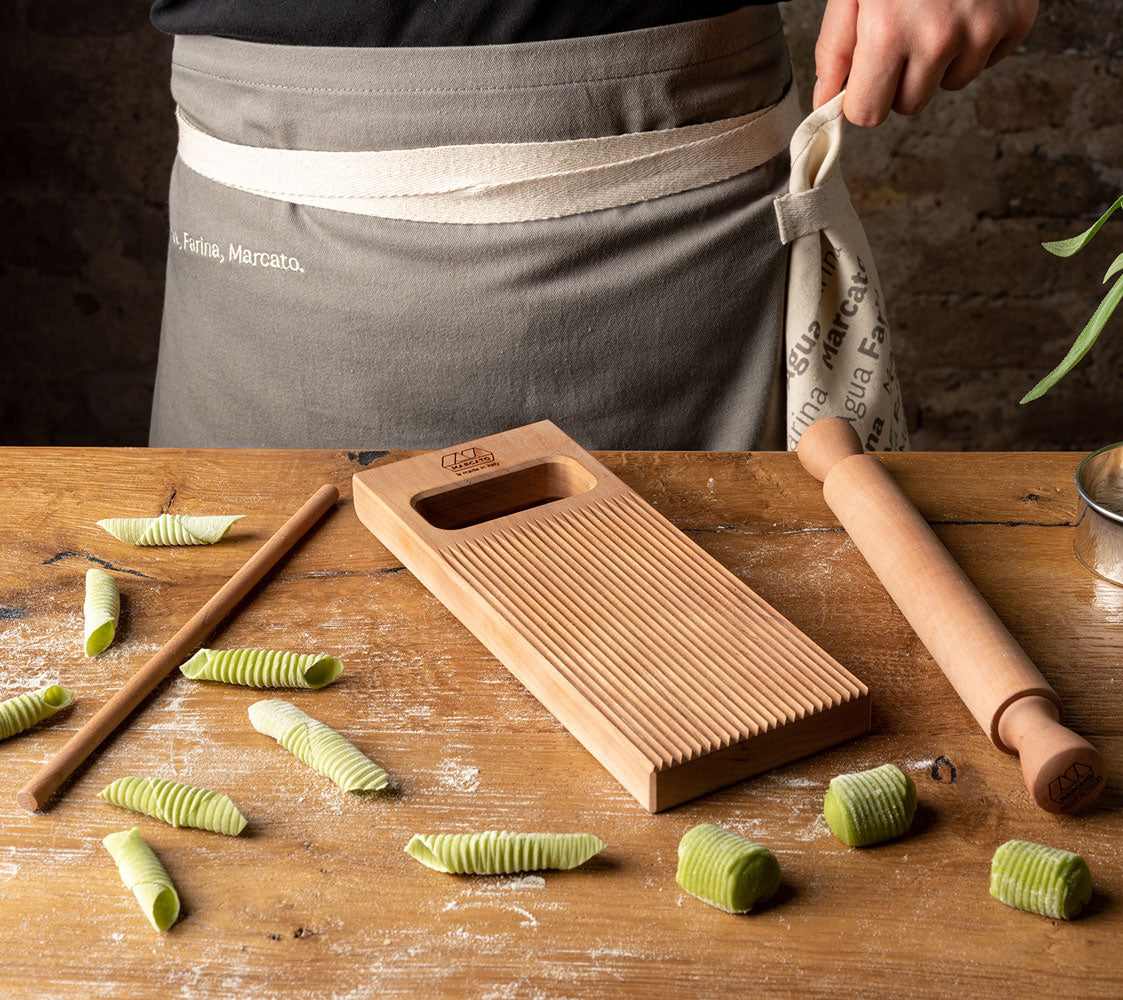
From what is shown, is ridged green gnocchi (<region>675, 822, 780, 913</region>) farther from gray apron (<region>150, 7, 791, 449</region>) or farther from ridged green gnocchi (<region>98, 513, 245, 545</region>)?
gray apron (<region>150, 7, 791, 449</region>)

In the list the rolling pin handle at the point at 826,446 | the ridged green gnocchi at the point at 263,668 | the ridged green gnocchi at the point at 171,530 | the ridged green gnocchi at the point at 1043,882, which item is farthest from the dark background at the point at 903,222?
the ridged green gnocchi at the point at 1043,882

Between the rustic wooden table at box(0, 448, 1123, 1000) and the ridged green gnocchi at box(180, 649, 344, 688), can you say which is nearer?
the rustic wooden table at box(0, 448, 1123, 1000)

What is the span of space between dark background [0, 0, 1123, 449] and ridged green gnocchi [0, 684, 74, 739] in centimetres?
177

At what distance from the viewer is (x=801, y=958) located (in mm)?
523

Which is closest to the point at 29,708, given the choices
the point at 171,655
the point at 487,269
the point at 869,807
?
the point at 171,655

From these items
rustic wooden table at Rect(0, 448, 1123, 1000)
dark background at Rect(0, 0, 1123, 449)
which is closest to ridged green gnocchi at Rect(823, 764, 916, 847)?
rustic wooden table at Rect(0, 448, 1123, 1000)

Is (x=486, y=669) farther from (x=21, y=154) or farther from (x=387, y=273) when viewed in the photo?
(x=21, y=154)

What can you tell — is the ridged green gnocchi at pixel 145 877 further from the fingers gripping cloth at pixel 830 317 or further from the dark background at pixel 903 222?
the dark background at pixel 903 222

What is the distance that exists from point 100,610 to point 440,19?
1.99 ft

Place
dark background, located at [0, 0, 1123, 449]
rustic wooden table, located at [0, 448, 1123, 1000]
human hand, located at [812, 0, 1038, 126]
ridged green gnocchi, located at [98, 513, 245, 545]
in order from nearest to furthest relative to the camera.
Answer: rustic wooden table, located at [0, 448, 1123, 1000]
ridged green gnocchi, located at [98, 513, 245, 545]
human hand, located at [812, 0, 1038, 126]
dark background, located at [0, 0, 1123, 449]

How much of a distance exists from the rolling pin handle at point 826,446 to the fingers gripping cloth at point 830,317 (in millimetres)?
310

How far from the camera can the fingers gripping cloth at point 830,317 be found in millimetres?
1165

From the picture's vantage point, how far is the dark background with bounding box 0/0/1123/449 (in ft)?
7.09

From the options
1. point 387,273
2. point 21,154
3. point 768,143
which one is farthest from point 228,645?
point 21,154
